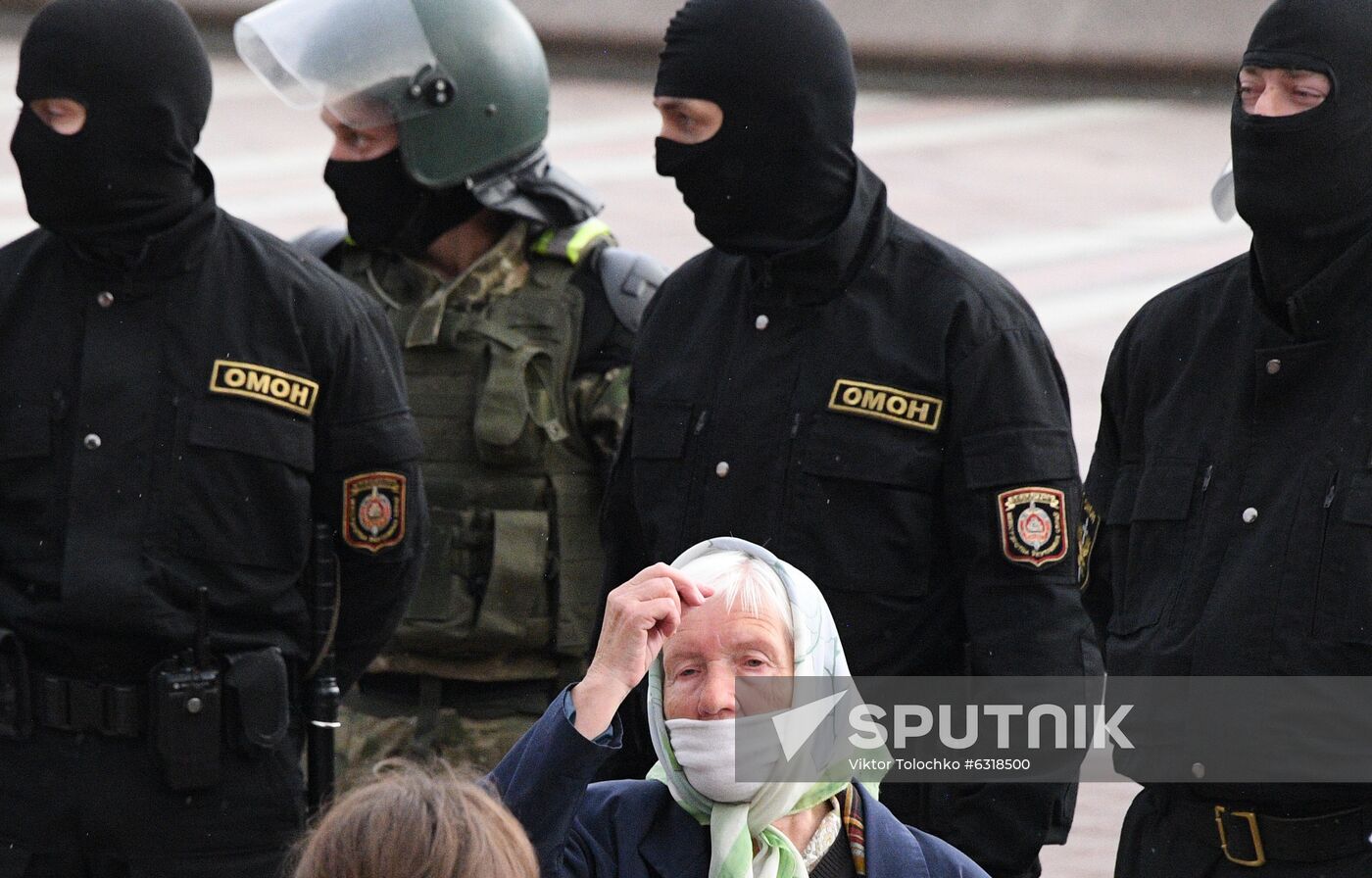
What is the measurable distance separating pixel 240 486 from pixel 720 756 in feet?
5.91

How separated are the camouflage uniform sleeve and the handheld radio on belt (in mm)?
959

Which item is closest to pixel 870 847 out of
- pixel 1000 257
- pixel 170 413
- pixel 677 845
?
pixel 677 845

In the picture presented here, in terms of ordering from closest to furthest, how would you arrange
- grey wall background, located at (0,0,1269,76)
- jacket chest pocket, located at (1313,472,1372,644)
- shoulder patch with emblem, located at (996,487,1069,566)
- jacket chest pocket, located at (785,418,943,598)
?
1. jacket chest pocket, located at (1313,472,1372,644)
2. shoulder patch with emblem, located at (996,487,1069,566)
3. jacket chest pocket, located at (785,418,943,598)
4. grey wall background, located at (0,0,1269,76)

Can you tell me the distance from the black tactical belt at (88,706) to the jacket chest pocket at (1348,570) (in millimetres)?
2262

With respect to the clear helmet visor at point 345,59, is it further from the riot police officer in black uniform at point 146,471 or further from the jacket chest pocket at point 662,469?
the jacket chest pocket at point 662,469

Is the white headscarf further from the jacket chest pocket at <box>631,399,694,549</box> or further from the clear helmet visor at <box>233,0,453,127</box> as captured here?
the clear helmet visor at <box>233,0,453,127</box>

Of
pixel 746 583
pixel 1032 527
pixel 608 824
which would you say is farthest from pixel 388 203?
pixel 608 824

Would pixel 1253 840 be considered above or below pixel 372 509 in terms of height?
below

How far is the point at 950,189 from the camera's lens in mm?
15477

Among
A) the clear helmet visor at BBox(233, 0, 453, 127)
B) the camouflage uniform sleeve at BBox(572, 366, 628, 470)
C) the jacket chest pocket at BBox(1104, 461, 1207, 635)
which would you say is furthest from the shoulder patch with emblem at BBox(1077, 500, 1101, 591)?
the clear helmet visor at BBox(233, 0, 453, 127)

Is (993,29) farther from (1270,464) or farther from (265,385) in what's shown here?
(1270,464)

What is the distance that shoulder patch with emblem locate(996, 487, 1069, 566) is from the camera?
4.16 metres

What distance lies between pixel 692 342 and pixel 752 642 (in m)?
1.41

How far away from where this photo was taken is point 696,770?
3232 millimetres
